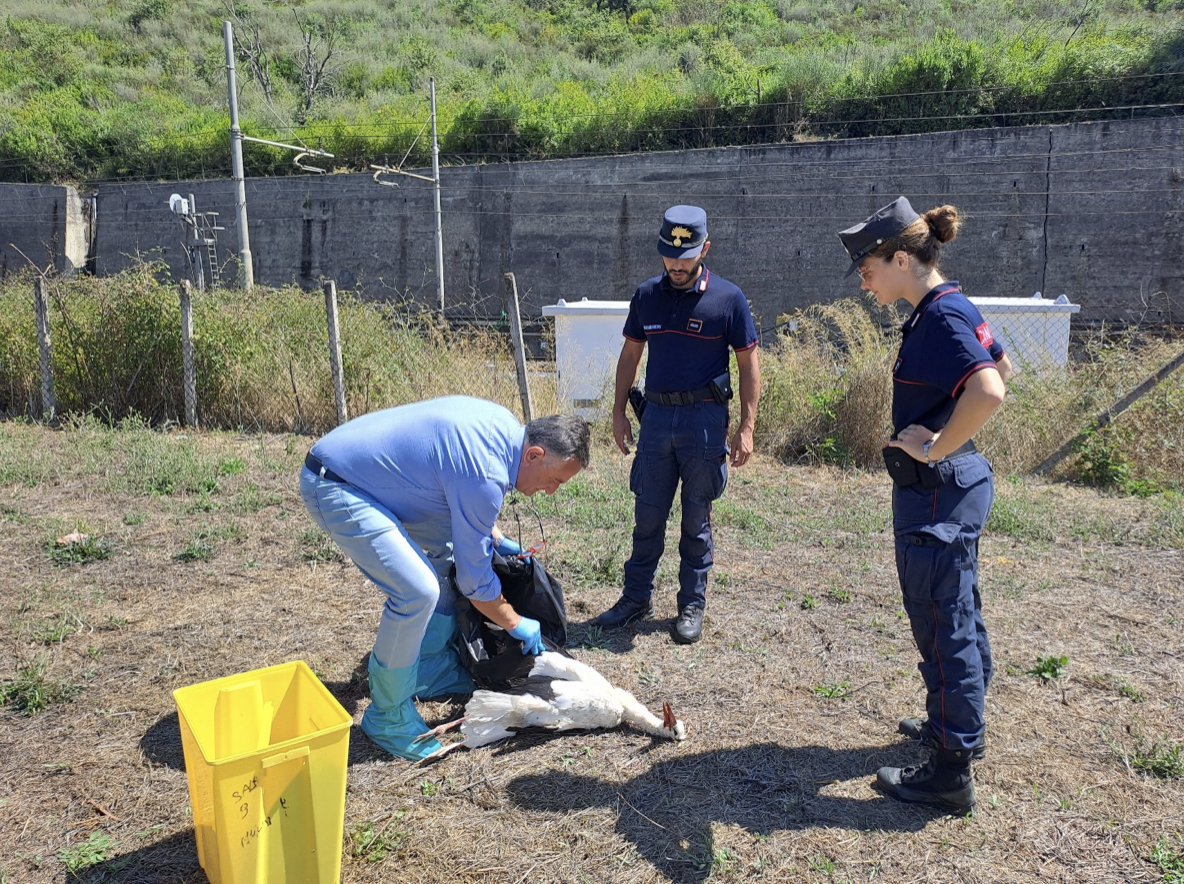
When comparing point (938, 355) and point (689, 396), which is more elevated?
point (938, 355)

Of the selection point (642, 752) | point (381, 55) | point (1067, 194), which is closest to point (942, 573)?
point (642, 752)

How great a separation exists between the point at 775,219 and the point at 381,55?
2346 cm

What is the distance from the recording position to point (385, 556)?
2.76 m

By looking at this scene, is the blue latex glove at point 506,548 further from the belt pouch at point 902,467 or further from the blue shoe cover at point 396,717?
the belt pouch at point 902,467

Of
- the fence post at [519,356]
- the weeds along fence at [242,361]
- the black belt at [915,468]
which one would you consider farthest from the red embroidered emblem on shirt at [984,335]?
the weeds along fence at [242,361]

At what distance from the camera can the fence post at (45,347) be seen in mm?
8859

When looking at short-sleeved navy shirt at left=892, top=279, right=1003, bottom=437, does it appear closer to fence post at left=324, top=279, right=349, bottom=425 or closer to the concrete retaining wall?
fence post at left=324, top=279, right=349, bottom=425

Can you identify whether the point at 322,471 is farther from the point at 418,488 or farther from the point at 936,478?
the point at 936,478

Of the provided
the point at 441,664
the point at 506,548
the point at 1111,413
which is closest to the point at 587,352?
the point at 1111,413

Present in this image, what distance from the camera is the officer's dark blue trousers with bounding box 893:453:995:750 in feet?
8.36

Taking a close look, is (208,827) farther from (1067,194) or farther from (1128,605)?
(1067,194)

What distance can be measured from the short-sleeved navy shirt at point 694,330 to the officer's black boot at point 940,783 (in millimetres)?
1899

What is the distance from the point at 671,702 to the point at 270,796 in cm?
177

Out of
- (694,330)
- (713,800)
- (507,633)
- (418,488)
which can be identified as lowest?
(713,800)
